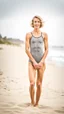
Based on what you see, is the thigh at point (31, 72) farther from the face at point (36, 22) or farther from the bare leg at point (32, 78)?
the face at point (36, 22)

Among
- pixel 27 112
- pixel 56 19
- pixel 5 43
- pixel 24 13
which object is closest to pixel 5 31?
pixel 5 43

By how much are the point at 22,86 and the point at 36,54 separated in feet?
1.25

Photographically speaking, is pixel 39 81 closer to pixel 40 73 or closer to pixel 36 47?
pixel 40 73

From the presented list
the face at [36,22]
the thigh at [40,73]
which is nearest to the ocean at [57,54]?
the thigh at [40,73]

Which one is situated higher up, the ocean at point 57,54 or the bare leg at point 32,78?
the ocean at point 57,54

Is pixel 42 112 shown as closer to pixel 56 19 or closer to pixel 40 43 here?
pixel 40 43

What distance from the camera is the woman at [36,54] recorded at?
242 cm

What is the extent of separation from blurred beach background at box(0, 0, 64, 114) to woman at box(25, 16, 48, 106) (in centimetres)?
4

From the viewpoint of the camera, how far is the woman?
7.93ft

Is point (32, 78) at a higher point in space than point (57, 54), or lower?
lower

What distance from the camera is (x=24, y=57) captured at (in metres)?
2.44

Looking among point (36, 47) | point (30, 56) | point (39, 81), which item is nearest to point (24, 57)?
point (30, 56)

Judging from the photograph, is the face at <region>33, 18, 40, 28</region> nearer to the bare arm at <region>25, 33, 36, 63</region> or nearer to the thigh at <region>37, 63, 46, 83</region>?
the bare arm at <region>25, 33, 36, 63</region>

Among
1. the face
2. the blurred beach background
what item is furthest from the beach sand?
the face
